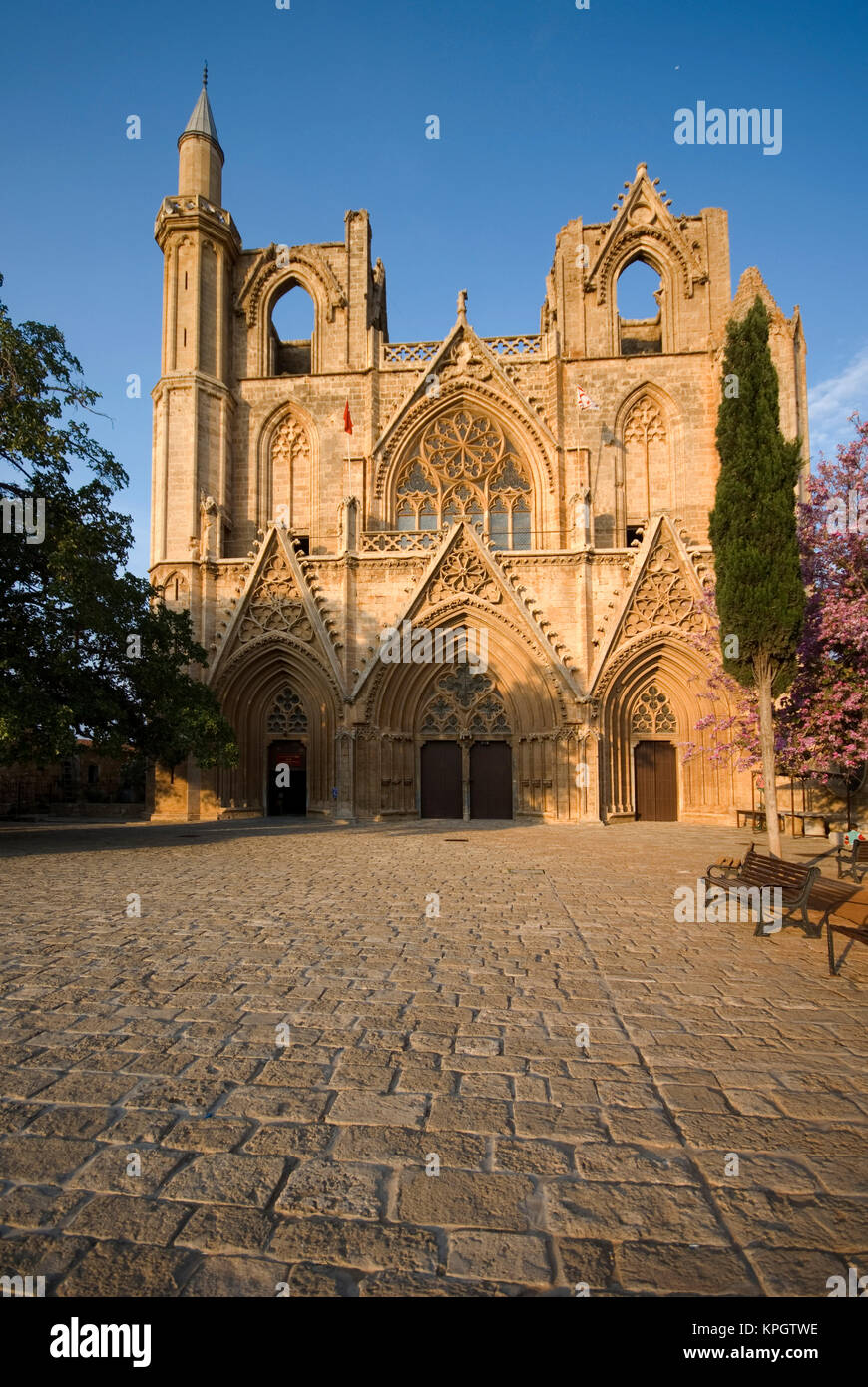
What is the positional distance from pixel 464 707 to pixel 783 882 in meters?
16.0

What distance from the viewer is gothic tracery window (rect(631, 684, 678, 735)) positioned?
22.5 m

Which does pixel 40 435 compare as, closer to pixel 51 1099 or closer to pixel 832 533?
pixel 51 1099

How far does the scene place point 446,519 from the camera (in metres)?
26.6

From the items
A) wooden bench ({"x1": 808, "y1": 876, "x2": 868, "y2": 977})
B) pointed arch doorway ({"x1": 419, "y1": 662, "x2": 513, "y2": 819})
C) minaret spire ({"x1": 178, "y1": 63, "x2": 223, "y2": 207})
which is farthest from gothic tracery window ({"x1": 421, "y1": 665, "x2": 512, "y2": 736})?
minaret spire ({"x1": 178, "y1": 63, "x2": 223, "y2": 207})

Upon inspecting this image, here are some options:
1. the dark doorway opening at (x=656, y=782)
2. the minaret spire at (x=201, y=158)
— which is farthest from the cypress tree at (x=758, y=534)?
the minaret spire at (x=201, y=158)

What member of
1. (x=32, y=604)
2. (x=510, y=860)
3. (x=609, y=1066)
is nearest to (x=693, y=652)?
(x=510, y=860)

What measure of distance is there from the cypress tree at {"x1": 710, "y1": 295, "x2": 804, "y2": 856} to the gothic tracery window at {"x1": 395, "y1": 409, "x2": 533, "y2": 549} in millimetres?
15011

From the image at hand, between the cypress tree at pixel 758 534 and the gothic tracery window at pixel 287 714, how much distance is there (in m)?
15.3

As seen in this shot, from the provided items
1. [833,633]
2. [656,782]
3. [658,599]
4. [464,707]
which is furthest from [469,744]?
[833,633]

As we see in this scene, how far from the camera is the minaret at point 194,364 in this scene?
24.6 metres

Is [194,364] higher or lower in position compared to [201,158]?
lower

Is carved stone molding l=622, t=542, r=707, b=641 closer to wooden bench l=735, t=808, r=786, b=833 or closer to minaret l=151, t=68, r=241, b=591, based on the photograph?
wooden bench l=735, t=808, r=786, b=833

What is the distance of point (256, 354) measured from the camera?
1103 inches

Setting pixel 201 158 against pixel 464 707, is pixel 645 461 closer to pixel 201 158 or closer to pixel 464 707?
pixel 464 707
